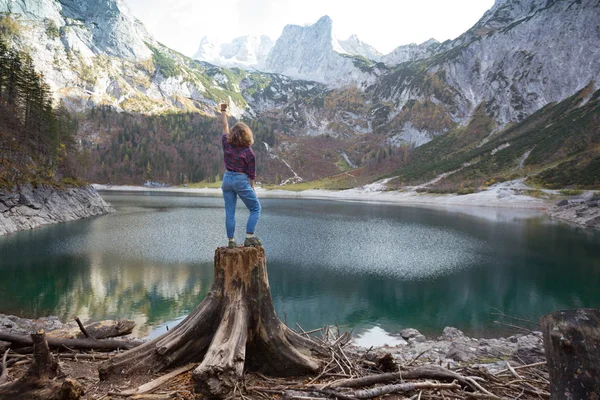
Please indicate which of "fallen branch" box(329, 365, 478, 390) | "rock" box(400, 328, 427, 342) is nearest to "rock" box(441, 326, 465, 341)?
"rock" box(400, 328, 427, 342)

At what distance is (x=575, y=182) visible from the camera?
77.1 metres

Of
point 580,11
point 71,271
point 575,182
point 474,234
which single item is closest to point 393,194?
point 575,182

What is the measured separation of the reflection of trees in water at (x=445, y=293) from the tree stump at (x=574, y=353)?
44.6ft

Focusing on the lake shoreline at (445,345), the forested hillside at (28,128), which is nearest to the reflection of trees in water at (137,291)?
the lake shoreline at (445,345)

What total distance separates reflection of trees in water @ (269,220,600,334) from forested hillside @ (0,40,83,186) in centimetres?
3736

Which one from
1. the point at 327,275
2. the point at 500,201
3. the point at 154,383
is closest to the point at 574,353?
the point at 154,383

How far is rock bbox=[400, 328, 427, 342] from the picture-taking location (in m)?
14.0

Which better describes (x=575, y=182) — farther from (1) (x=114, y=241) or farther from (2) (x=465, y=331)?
(1) (x=114, y=241)

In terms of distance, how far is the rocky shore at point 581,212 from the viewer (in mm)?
48647

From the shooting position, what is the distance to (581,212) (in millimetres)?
53531

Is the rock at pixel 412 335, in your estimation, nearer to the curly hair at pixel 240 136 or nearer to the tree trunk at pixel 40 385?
the curly hair at pixel 240 136

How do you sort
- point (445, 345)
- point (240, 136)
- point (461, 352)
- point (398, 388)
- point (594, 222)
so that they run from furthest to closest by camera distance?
point (594, 222)
point (445, 345)
point (461, 352)
point (240, 136)
point (398, 388)

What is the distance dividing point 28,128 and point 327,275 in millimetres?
49685

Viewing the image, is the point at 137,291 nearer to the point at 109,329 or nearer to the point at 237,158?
the point at 109,329
